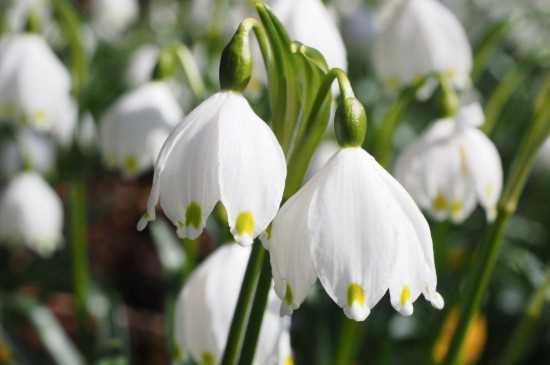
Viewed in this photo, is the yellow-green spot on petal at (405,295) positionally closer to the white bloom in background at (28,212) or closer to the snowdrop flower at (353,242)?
the snowdrop flower at (353,242)

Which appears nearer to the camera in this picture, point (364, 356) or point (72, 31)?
point (72, 31)

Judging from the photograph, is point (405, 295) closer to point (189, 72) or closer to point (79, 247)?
point (189, 72)

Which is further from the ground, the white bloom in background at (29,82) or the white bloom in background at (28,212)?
the white bloom in background at (29,82)

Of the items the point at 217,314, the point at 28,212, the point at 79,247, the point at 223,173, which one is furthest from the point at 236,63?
the point at 28,212

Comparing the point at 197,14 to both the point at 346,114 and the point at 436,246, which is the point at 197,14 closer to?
the point at 436,246

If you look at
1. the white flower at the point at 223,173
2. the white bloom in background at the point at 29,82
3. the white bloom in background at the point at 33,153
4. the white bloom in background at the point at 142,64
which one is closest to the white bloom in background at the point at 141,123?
the white bloom in background at the point at 29,82

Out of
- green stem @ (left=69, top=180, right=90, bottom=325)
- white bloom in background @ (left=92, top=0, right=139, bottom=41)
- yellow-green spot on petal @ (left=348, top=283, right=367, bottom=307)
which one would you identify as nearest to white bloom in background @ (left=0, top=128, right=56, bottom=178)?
white bloom in background @ (left=92, top=0, right=139, bottom=41)

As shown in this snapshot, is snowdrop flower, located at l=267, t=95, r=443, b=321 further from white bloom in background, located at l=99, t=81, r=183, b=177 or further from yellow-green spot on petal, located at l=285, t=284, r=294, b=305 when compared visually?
white bloom in background, located at l=99, t=81, r=183, b=177

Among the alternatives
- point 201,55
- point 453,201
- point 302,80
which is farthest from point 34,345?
point 302,80
